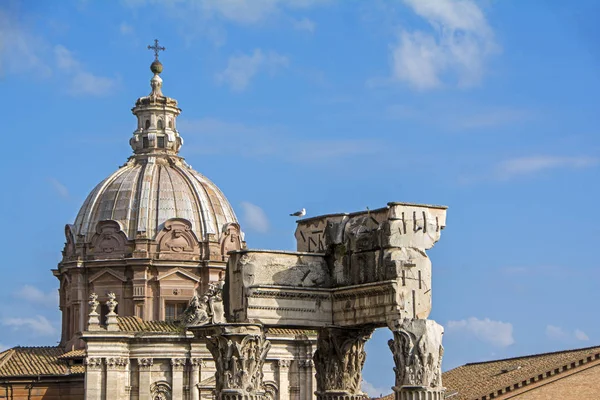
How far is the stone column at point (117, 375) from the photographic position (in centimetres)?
7206

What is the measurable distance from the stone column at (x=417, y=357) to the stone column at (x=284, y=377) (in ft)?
150

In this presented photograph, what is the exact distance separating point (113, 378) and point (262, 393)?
43.6m

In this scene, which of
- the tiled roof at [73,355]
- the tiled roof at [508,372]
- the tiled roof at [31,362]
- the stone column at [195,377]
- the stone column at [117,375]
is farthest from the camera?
the tiled roof at [73,355]

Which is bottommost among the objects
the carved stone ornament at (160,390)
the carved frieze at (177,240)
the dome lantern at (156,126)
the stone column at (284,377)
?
the carved stone ornament at (160,390)

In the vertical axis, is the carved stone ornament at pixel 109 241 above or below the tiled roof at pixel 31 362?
above

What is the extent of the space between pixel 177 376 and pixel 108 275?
1102 centimetres

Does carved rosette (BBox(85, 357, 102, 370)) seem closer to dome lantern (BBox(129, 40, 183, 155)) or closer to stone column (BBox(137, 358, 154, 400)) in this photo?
stone column (BBox(137, 358, 154, 400))

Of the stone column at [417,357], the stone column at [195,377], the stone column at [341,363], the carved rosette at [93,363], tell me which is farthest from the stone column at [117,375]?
the stone column at [417,357]

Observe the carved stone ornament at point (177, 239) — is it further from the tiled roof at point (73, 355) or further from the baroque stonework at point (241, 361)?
the baroque stonework at point (241, 361)

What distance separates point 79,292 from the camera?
Answer: 82062mm

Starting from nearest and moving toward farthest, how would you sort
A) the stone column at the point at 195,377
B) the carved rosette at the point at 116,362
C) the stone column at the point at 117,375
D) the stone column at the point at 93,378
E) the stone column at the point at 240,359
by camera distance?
the stone column at the point at 240,359, the stone column at the point at 93,378, the stone column at the point at 117,375, the carved rosette at the point at 116,362, the stone column at the point at 195,377

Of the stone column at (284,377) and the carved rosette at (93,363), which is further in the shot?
the stone column at (284,377)

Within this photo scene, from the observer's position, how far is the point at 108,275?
82375mm

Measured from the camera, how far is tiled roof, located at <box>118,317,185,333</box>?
74312 mm
